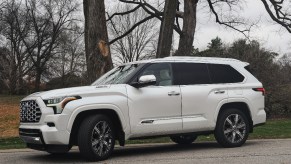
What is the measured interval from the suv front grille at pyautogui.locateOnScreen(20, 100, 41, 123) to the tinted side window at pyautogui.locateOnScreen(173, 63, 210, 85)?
2.76 metres

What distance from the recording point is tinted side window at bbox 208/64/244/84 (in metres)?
10.1

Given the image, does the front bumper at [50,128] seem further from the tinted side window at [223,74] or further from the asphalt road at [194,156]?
the tinted side window at [223,74]

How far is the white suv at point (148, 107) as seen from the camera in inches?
318

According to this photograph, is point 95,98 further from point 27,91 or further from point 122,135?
point 27,91

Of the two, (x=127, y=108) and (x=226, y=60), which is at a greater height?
(x=226, y=60)

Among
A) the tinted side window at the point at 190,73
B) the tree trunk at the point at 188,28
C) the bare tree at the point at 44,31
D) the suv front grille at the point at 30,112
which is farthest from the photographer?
the bare tree at the point at 44,31

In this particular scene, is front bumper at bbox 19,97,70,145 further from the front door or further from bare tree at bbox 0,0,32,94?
bare tree at bbox 0,0,32,94

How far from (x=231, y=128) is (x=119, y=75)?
2.68 meters

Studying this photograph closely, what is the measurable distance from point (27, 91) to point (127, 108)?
59894 millimetres

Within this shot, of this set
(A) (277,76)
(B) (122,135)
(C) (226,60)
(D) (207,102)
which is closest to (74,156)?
(B) (122,135)

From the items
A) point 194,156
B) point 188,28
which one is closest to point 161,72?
point 194,156

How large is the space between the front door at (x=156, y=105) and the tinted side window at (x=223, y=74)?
1145 mm

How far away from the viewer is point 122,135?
8.65 meters

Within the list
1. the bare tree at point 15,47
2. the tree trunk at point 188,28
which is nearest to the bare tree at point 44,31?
the bare tree at point 15,47
